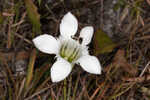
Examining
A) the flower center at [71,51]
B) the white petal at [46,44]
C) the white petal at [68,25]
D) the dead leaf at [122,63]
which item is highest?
the white petal at [68,25]

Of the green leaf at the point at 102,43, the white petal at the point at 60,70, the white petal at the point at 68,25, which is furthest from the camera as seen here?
the green leaf at the point at 102,43

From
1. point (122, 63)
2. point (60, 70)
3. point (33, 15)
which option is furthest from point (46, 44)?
point (122, 63)

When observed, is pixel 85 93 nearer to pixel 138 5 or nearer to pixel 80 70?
pixel 80 70

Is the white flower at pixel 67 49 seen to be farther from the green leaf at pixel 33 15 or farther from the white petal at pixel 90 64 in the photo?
the green leaf at pixel 33 15

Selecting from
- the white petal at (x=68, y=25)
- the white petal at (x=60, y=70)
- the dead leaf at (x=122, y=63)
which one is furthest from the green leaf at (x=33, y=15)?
the dead leaf at (x=122, y=63)

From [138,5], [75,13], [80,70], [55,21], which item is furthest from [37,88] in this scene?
[138,5]

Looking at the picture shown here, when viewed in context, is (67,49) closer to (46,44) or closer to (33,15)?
(46,44)

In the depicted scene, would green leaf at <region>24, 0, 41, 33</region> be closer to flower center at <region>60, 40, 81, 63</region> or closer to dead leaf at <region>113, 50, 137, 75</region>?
flower center at <region>60, 40, 81, 63</region>
